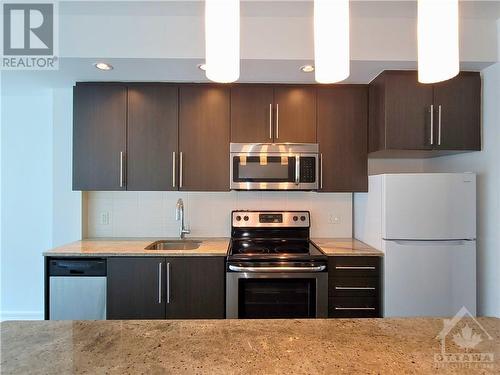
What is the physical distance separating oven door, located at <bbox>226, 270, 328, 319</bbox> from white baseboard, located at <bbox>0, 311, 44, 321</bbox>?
2.21 meters

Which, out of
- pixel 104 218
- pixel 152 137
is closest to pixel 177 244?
pixel 104 218

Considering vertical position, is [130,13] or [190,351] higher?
[130,13]

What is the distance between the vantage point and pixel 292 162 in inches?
95.4

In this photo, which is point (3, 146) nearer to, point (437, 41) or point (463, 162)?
point (437, 41)

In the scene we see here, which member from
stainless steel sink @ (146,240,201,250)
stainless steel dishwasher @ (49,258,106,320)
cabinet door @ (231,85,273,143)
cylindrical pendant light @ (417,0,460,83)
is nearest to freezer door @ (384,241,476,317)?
cabinet door @ (231,85,273,143)

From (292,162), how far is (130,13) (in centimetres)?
162

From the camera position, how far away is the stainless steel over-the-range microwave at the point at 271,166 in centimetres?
242

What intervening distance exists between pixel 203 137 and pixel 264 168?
60 centimetres

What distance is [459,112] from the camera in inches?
84.4

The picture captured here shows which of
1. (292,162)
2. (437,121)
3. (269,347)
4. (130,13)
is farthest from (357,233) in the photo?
(130,13)

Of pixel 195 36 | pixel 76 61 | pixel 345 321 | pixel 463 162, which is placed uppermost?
pixel 195 36

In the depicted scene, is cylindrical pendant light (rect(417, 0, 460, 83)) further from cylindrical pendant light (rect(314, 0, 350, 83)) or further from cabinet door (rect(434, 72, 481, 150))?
cabinet door (rect(434, 72, 481, 150))

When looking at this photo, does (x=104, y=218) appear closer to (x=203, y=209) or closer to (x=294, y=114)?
(x=203, y=209)

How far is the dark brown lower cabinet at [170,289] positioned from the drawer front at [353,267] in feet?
2.82
